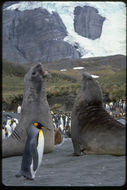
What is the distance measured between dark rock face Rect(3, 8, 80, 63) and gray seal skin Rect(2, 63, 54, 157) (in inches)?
3650

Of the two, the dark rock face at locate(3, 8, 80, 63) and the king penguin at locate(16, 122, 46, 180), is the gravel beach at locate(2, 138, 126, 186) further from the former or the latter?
the dark rock face at locate(3, 8, 80, 63)

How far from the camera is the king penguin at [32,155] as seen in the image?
3449 mm

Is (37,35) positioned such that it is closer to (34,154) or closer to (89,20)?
(89,20)

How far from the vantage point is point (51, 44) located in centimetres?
10300

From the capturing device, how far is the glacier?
354 ft

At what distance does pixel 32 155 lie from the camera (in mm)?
3531

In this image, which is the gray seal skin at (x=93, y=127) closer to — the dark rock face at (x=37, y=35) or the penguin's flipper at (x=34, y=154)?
the penguin's flipper at (x=34, y=154)

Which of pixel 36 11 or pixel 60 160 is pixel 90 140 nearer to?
pixel 60 160

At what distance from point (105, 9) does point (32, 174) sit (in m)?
126

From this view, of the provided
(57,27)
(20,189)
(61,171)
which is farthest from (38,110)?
(57,27)

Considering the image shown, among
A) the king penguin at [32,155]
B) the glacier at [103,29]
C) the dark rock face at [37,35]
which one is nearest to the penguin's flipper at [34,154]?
the king penguin at [32,155]

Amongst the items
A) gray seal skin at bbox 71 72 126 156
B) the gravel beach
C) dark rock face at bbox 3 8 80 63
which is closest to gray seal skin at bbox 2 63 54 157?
the gravel beach

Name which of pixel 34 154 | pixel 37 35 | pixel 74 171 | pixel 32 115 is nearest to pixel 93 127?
pixel 74 171

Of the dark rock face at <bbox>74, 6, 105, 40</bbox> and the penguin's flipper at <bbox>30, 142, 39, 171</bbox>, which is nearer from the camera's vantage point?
the penguin's flipper at <bbox>30, 142, 39, 171</bbox>
